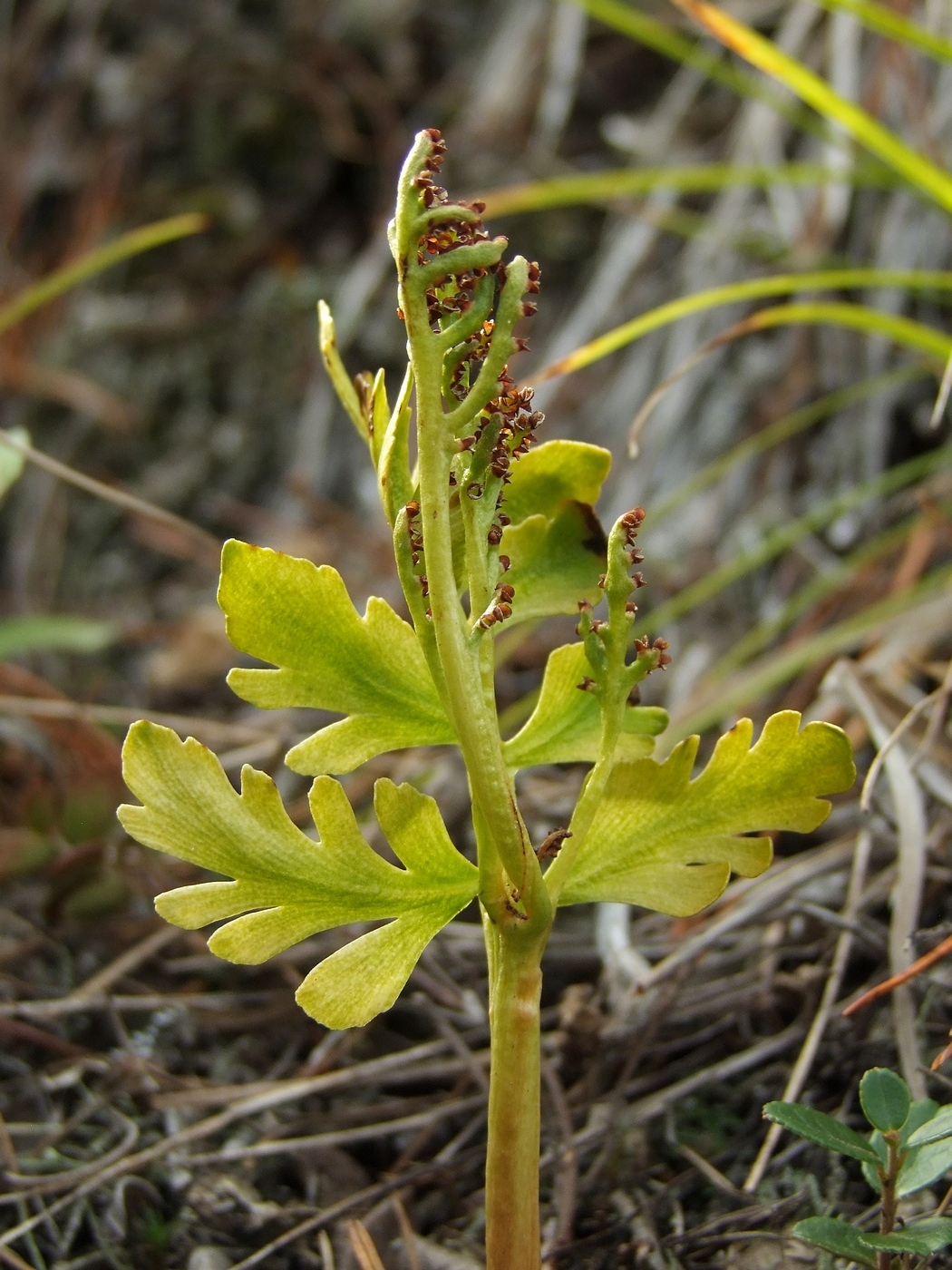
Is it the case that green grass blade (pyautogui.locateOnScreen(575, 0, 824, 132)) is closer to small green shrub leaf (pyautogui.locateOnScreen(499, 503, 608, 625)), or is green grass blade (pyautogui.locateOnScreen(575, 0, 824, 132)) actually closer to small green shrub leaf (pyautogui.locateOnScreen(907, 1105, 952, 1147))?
small green shrub leaf (pyautogui.locateOnScreen(499, 503, 608, 625))

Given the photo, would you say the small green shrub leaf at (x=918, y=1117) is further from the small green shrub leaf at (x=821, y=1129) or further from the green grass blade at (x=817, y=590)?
the green grass blade at (x=817, y=590)

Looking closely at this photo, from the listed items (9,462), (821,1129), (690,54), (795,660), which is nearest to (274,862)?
(821,1129)

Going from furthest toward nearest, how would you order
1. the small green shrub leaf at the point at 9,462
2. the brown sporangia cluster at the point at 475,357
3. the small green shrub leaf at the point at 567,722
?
the small green shrub leaf at the point at 9,462
the small green shrub leaf at the point at 567,722
the brown sporangia cluster at the point at 475,357

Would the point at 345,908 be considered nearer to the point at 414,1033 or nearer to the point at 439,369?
the point at 439,369

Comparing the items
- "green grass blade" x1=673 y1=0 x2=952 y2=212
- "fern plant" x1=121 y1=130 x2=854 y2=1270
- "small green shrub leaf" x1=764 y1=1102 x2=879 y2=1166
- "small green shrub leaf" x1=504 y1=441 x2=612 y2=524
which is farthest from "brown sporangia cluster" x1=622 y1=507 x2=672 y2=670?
"green grass blade" x1=673 y1=0 x2=952 y2=212

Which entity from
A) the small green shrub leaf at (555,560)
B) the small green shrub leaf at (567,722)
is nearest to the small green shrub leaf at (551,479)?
the small green shrub leaf at (555,560)

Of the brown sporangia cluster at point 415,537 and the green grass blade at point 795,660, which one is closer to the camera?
the brown sporangia cluster at point 415,537

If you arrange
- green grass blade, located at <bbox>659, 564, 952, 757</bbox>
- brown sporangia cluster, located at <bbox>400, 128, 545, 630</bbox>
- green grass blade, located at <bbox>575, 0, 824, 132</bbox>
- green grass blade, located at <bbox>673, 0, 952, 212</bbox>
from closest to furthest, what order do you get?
brown sporangia cluster, located at <bbox>400, 128, 545, 630</bbox>
green grass blade, located at <bbox>673, 0, 952, 212</bbox>
green grass blade, located at <bbox>659, 564, 952, 757</bbox>
green grass blade, located at <bbox>575, 0, 824, 132</bbox>

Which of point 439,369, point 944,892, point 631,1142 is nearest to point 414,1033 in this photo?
point 631,1142
